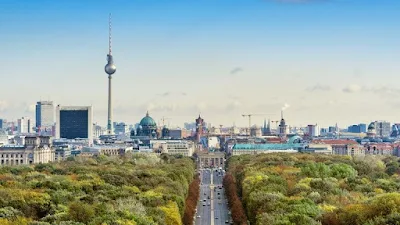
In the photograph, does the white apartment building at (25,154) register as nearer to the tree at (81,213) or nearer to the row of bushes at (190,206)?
the row of bushes at (190,206)

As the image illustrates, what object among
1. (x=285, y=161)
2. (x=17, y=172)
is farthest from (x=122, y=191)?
(x=285, y=161)

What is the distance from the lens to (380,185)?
81.4 meters

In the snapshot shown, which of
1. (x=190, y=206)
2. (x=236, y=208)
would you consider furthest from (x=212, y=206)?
(x=236, y=208)

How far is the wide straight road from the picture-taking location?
8112 cm

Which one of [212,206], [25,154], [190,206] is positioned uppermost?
[25,154]

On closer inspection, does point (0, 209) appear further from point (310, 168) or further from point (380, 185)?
point (310, 168)

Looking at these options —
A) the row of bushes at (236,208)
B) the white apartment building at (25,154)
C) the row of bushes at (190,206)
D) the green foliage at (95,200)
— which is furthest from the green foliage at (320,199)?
the white apartment building at (25,154)

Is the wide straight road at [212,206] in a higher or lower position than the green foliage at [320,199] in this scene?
lower

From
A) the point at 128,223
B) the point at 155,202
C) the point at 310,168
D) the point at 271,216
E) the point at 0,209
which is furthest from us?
the point at 310,168

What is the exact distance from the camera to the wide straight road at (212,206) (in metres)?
81.1

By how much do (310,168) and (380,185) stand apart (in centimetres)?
2063

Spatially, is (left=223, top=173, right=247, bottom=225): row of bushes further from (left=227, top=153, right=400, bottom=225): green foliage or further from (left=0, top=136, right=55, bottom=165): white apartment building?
(left=0, top=136, right=55, bottom=165): white apartment building

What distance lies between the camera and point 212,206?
9544cm

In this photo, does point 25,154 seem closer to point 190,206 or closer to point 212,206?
point 212,206
